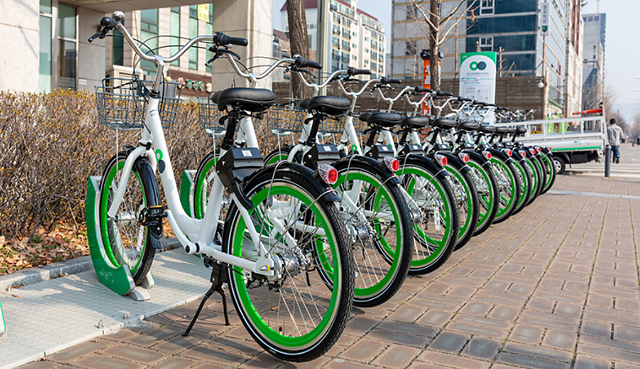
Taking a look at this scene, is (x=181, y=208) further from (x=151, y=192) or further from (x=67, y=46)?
(x=67, y=46)

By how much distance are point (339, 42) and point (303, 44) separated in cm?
10906

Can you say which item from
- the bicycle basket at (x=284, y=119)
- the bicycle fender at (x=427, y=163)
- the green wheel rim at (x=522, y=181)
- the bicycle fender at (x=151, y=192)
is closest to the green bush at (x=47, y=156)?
the bicycle fender at (x=151, y=192)

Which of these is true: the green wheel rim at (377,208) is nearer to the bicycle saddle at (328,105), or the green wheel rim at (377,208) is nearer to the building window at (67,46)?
the bicycle saddle at (328,105)

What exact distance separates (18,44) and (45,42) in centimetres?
525

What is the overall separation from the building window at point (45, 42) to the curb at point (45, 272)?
1105 centimetres

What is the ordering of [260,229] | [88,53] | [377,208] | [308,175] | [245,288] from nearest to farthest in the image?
[308,175], [260,229], [245,288], [377,208], [88,53]

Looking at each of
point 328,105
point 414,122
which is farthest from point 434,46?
point 328,105

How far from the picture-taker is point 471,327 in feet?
11.3

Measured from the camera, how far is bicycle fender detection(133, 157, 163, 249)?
11.7 feet

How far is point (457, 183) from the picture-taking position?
198 inches

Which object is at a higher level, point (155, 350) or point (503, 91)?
point (503, 91)

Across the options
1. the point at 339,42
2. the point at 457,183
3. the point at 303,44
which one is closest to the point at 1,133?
the point at 457,183

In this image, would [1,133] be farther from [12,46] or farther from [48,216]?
[12,46]

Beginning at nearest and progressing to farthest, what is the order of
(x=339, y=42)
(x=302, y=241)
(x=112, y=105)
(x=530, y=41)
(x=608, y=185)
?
(x=302, y=241) < (x=112, y=105) < (x=608, y=185) < (x=530, y=41) < (x=339, y=42)
